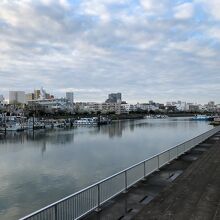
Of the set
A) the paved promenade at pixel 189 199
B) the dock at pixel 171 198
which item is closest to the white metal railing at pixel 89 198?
the dock at pixel 171 198

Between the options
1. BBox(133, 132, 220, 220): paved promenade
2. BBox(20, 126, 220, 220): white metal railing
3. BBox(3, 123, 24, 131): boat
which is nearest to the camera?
BBox(20, 126, 220, 220): white metal railing

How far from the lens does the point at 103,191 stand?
13.1 meters

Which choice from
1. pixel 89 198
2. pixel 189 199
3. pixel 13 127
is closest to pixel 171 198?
pixel 189 199

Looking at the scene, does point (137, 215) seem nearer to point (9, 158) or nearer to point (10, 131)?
point (9, 158)

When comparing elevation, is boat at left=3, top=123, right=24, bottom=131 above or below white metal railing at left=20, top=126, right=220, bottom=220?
below

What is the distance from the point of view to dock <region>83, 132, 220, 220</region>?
10.1 metres

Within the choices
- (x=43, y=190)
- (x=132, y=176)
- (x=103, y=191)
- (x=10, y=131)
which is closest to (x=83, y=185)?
(x=43, y=190)

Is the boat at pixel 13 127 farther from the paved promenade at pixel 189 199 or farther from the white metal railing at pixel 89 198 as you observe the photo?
the paved promenade at pixel 189 199

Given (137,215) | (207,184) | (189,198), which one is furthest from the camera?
(207,184)

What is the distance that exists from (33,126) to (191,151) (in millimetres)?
73088

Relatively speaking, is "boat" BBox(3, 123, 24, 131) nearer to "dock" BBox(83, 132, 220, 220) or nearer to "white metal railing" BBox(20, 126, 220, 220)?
"white metal railing" BBox(20, 126, 220, 220)

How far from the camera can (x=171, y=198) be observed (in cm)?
1198

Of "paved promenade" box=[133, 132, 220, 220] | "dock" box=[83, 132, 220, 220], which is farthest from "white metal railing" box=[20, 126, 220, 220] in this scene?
"paved promenade" box=[133, 132, 220, 220]

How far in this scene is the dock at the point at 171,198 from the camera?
10.1 m
